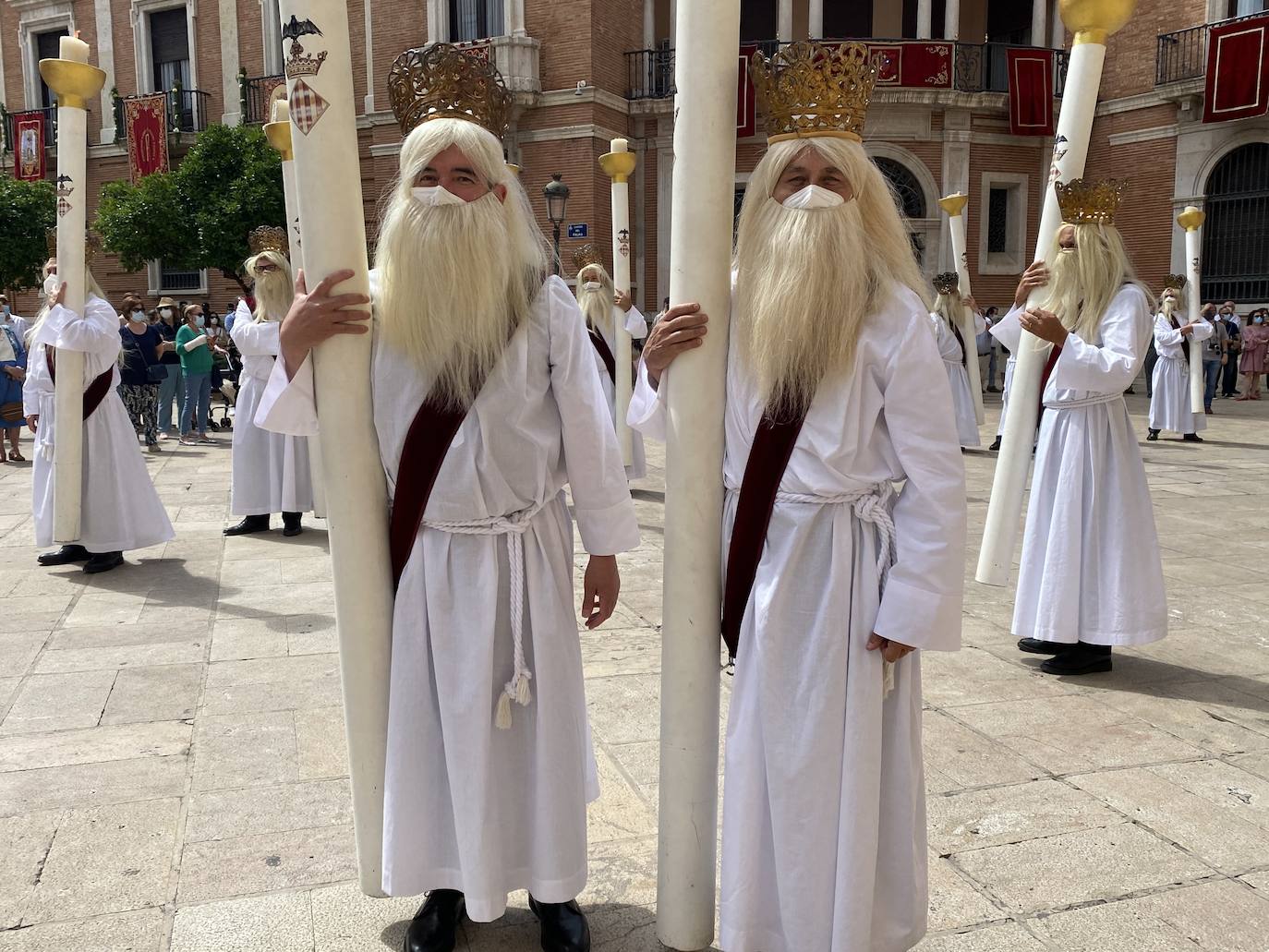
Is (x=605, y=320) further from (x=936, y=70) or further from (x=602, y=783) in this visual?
(x=936, y=70)

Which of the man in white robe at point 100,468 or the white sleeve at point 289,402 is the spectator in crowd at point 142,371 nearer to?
the man in white robe at point 100,468

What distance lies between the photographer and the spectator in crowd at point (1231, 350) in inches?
789

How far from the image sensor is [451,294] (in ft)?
8.11

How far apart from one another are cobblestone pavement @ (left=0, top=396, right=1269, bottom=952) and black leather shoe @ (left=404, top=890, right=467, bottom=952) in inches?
3.4

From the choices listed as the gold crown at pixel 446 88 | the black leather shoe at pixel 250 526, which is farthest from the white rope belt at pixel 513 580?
the black leather shoe at pixel 250 526

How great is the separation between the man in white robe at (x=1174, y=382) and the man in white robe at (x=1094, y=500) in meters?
9.71

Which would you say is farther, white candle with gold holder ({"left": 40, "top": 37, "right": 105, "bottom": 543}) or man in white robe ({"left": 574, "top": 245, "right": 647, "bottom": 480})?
man in white robe ({"left": 574, "top": 245, "right": 647, "bottom": 480})

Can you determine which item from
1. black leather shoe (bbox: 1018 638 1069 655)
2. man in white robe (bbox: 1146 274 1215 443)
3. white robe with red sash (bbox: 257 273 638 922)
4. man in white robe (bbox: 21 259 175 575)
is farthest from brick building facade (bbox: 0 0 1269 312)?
white robe with red sash (bbox: 257 273 638 922)

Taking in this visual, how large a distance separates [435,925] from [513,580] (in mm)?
→ 897

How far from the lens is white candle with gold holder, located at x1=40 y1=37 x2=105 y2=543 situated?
20.2ft

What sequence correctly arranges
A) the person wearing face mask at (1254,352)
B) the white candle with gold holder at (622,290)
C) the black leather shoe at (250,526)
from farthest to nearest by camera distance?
the person wearing face mask at (1254,352) < the white candle with gold holder at (622,290) < the black leather shoe at (250,526)

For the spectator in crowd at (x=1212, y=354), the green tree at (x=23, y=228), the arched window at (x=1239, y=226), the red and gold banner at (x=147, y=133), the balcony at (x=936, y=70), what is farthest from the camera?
the red and gold banner at (x=147, y=133)

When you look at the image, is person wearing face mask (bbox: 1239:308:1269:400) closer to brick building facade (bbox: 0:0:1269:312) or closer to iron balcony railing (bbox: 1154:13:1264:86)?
brick building facade (bbox: 0:0:1269:312)

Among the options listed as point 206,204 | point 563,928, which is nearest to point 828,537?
point 563,928
